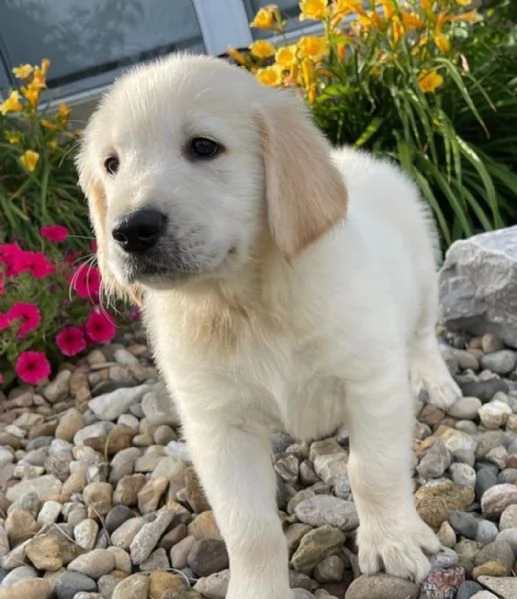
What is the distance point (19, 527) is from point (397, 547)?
116cm

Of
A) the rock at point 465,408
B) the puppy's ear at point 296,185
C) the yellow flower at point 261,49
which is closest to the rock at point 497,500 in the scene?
the rock at point 465,408

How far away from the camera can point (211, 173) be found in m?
1.68

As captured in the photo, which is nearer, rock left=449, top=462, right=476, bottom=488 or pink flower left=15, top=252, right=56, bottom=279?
rock left=449, top=462, right=476, bottom=488

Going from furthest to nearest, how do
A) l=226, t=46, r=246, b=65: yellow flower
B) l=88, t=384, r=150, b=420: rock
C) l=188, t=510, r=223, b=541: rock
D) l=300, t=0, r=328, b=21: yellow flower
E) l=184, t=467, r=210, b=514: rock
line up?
1. l=226, t=46, r=246, b=65: yellow flower
2. l=300, t=0, r=328, b=21: yellow flower
3. l=88, t=384, r=150, b=420: rock
4. l=184, t=467, r=210, b=514: rock
5. l=188, t=510, r=223, b=541: rock

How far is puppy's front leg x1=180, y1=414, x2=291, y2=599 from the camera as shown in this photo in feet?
5.96

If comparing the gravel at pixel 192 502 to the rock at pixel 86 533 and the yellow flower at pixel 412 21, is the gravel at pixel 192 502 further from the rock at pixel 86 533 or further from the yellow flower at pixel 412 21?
the yellow flower at pixel 412 21

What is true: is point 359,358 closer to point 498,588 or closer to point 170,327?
point 170,327

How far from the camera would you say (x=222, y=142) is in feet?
5.55

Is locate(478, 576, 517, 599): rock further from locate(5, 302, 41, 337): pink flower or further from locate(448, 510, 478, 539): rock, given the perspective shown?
locate(5, 302, 41, 337): pink flower

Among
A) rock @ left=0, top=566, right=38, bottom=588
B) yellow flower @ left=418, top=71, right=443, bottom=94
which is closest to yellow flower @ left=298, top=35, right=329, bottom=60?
yellow flower @ left=418, top=71, right=443, bottom=94

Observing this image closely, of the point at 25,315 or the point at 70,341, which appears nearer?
the point at 25,315

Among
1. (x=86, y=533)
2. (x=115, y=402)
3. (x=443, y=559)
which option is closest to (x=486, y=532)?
(x=443, y=559)

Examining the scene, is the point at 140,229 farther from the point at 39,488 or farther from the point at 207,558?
the point at 39,488

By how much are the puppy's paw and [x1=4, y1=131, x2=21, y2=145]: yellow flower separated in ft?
9.83
